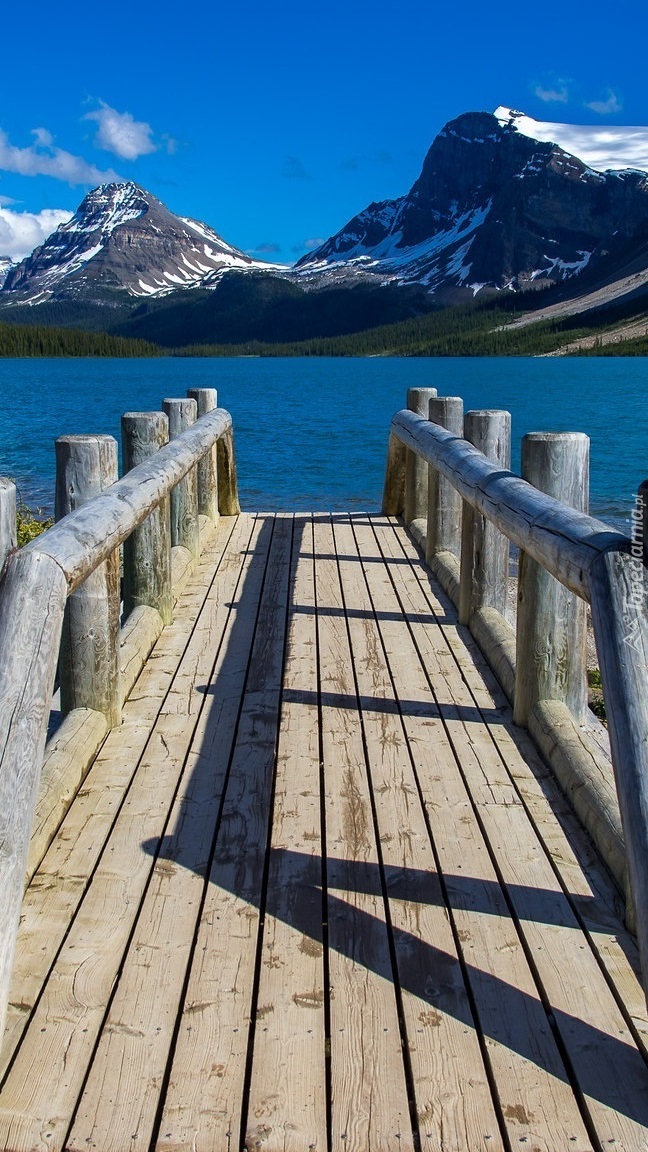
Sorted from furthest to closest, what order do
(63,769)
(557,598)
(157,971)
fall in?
1. (557,598)
2. (63,769)
3. (157,971)

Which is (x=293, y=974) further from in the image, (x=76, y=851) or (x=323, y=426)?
(x=323, y=426)

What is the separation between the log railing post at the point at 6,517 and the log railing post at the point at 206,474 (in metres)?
6.10

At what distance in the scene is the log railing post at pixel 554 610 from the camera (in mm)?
3750

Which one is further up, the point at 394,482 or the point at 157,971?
the point at 394,482

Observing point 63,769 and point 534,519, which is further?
point 63,769

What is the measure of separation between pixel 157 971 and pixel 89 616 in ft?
5.40

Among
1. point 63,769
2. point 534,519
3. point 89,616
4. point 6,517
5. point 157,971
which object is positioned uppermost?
point 6,517

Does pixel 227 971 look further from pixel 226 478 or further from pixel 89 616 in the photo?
pixel 226 478

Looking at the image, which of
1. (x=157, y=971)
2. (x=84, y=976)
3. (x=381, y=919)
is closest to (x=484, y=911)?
(x=381, y=919)

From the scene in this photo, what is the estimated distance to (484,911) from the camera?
8.65 ft

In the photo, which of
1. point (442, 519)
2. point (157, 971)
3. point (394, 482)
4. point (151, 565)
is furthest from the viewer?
point (394, 482)

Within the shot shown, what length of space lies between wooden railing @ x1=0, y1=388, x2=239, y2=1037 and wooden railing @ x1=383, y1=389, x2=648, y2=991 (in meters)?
1.18

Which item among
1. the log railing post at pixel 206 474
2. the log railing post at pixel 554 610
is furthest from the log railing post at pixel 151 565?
the log railing post at pixel 206 474

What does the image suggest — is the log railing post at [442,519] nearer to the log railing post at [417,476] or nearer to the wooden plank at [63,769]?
the log railing post at [417,476]
